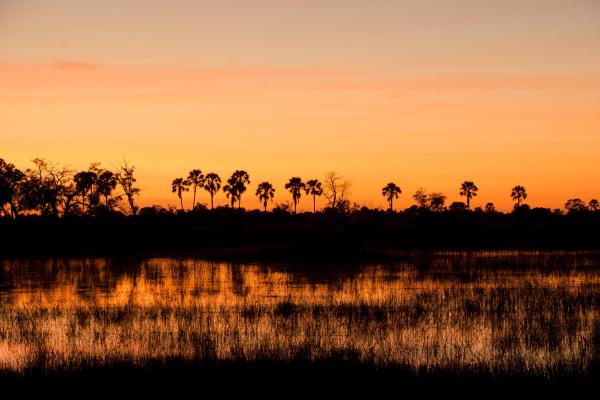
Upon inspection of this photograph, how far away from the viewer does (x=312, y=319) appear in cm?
2431

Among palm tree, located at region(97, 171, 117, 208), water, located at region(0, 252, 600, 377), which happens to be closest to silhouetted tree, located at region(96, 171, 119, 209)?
palm tree, located at region(97, 171, 117, 208)

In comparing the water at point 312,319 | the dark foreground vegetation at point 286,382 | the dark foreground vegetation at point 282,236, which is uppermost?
the dark foreground vegetation at point 282,236

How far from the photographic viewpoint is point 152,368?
1664cm

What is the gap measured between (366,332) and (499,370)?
20.4ft

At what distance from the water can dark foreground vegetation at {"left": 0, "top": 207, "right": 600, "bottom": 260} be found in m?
20.1

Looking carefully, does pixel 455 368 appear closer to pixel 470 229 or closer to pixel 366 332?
pixel 366 332

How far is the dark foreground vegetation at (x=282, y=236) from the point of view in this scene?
64.1 meters

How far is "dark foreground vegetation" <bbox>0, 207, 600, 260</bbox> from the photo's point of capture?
210ft

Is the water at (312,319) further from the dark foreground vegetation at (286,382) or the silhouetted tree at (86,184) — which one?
the silhouetted tree at (86,184)

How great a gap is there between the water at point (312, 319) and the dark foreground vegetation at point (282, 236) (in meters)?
20.1

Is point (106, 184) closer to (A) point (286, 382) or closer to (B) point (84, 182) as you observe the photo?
(B) point (84, 182)

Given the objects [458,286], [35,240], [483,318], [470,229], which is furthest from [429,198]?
[483,318]

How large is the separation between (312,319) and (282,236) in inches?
2256

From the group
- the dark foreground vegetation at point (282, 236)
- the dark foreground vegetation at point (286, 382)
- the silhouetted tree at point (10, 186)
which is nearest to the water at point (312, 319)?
the dark foreground vegetation at point (286, 382)
